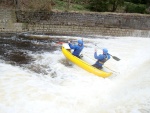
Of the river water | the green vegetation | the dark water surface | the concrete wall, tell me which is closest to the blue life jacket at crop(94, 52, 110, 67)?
the river water

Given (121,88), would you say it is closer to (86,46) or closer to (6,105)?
(6,105)

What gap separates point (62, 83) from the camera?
344 inches

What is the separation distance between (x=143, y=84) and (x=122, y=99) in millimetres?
1413

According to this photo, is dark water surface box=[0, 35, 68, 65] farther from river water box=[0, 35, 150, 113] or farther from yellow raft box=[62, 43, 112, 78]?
yellow raft box=[62, 43, 112, 78]

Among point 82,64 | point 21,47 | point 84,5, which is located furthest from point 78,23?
point 82,64

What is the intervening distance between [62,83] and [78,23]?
29.0 ft

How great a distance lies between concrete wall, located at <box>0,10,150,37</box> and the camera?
52.8ft

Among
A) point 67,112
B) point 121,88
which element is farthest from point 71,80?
point 67,112

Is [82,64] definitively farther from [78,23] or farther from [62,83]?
[78,23]

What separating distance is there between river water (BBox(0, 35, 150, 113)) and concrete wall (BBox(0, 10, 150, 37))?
2.57 metres

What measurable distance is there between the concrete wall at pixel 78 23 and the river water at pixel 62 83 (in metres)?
2.57

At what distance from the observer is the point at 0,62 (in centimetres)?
1029

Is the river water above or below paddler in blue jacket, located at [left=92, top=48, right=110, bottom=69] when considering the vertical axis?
below

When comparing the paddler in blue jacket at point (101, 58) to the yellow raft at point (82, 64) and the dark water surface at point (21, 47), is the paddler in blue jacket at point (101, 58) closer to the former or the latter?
the yellow raft at point (82, 64)
